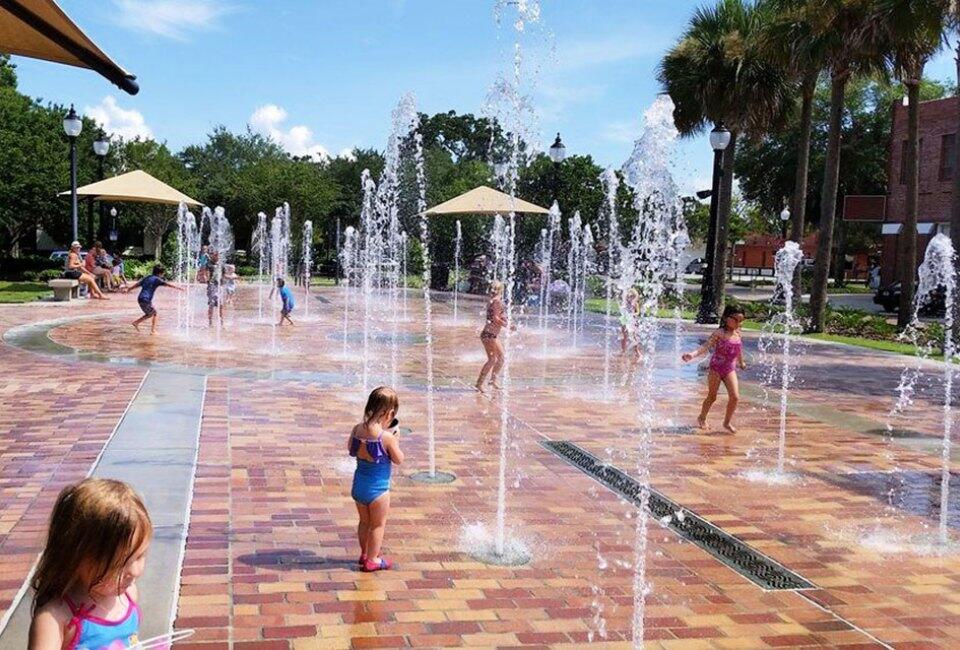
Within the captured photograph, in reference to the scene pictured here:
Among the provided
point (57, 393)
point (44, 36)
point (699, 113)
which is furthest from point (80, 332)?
point (699, 113)

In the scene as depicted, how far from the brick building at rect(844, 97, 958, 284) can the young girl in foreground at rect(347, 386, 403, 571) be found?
1231 inches

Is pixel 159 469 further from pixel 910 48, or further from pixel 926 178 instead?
pixel 926 178

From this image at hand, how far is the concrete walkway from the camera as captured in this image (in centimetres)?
410

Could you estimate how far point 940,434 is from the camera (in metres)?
9.59

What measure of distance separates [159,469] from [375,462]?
2.47 metres

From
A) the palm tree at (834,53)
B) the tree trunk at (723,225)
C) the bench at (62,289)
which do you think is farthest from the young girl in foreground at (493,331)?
the bench at (62,289)

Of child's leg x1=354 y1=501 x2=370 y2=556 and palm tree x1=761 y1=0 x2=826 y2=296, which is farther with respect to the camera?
palm tree x1=761 y1=0 x2=826 y2=296

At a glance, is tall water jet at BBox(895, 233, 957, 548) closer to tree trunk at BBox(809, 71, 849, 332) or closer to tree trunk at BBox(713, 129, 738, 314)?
tree trunk at BBox(809, 71, 849, 332)

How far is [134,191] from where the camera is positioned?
26703 mm

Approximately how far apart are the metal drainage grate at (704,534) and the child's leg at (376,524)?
1986mm

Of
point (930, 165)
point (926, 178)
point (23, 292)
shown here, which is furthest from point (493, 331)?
point (930, 165)

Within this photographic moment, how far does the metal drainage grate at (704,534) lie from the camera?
16.4ft

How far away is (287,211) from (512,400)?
37348 mm

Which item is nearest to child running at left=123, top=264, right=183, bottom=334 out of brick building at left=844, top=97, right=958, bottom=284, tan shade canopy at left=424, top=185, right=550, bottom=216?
tan shade canopy at left=424, top=185, right=550, bottom=216
